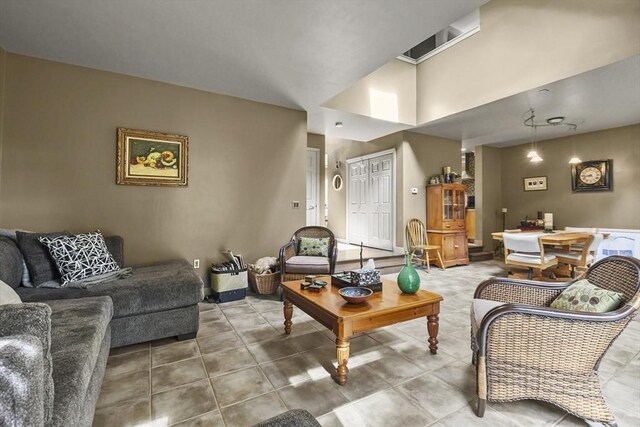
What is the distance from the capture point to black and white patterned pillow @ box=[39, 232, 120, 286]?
7.80ft

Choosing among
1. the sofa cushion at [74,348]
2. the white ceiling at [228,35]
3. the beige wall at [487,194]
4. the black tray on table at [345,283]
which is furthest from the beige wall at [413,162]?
the sofa cushion at [74,348]

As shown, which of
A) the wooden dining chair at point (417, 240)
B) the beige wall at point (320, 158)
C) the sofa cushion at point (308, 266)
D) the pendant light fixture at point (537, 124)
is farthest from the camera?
the beige wall at point (320, 158)

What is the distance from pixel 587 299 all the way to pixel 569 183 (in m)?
6.17

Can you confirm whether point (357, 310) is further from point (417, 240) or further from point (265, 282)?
point (417, 240)

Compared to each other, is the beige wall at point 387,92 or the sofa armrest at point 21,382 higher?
the beige wall at point 387,92

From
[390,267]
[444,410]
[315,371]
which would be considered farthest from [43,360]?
[390,267]

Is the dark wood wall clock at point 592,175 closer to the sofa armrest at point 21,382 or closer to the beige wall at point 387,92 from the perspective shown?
the beige wall at point 387,92

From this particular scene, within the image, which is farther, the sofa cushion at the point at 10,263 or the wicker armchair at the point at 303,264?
the wicker armchair at the point at 303,264

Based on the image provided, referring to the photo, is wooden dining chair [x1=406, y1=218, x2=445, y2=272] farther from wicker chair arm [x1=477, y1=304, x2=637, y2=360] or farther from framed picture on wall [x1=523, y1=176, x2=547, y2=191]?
wicker chair arm [x1=477, y1=304, x2=637, y2=360]

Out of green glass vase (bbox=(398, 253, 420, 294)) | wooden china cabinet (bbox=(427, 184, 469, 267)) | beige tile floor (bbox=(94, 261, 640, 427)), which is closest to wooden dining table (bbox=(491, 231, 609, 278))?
wooden china cabinet (bbox=(427, 184, 469, 267))

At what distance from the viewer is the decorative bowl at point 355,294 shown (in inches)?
77.9

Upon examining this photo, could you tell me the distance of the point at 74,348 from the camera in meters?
1.32

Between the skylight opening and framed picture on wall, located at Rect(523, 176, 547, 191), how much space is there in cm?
390

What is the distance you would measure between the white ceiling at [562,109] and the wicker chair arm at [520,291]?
2999mm
